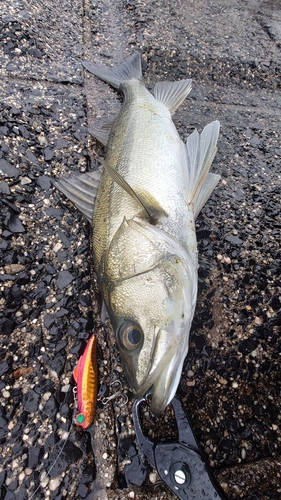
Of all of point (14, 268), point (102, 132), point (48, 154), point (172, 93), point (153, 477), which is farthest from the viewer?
point (172, 93)

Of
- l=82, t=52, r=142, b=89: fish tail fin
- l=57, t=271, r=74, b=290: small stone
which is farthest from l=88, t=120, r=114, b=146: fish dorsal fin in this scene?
l=57, t=271, r=74, b=290: small stone

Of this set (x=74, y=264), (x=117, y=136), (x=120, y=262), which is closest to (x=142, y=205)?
(x=120, y=262)

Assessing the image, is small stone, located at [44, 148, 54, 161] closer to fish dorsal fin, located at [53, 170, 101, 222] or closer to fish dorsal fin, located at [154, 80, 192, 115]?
fish dorsal fin, located at [53, 170, 101, 222]

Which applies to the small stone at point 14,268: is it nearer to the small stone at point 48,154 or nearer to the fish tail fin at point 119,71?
the small stone at point 48,154

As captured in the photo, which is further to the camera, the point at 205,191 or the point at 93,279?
the point at 205,191

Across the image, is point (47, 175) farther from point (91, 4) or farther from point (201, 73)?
point (91, 4)

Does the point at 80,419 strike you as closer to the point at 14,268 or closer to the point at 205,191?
the point at 14,268

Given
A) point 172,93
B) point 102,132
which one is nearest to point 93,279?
point 102,132
